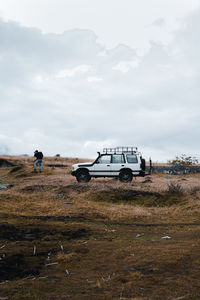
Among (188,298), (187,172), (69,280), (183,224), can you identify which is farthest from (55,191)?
(187,172)

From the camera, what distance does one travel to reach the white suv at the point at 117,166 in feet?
63.7

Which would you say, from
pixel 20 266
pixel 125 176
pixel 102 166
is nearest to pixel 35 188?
pixel 102 166

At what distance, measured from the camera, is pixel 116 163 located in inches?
768

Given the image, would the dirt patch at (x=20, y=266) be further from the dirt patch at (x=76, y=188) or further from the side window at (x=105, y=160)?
the side window at (x=105, y=160)

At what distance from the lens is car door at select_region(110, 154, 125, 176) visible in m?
19.4

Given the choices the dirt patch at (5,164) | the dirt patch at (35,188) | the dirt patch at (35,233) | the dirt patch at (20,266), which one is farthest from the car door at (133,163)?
the dirt patch at (5,164)

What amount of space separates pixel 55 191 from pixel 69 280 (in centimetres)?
1220

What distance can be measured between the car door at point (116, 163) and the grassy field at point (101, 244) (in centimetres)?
219

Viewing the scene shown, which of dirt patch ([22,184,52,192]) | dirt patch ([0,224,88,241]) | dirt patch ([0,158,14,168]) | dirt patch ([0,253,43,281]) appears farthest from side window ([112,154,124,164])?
dirt patch ([0,158,14,168])

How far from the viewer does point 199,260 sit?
6.27 meters

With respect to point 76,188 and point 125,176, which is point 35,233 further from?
point 125,176

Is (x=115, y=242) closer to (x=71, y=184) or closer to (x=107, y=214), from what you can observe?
(x=107, y=214)

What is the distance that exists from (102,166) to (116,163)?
971 mm

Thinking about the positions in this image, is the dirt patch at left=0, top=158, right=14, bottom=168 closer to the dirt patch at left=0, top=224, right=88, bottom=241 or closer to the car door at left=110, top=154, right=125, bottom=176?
the car door at left=110, top=154, right=125, bottom=176
